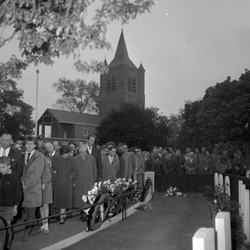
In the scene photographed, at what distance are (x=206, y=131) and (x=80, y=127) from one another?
1345 inches

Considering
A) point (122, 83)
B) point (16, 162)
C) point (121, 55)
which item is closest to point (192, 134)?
point (122, 83)

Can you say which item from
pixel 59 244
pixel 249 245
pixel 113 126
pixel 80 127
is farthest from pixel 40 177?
pixel 80 127

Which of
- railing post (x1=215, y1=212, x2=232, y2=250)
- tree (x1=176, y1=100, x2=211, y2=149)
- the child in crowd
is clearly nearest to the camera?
railing post (x1=215, y1=212, x2=232, y2=250)


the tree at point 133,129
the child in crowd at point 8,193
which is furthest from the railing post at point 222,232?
the tree at point 133,129

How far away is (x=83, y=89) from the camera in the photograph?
76125 millimetres

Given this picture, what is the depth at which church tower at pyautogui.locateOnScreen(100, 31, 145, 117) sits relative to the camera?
83.0m

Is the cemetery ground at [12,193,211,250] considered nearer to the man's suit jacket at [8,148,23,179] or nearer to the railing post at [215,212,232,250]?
the man's suit jacket at [8,148,23,179]

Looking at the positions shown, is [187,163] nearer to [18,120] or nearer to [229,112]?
[229,112]

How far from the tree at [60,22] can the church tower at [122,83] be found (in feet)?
249

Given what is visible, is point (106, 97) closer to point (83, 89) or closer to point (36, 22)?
point (83, 89)

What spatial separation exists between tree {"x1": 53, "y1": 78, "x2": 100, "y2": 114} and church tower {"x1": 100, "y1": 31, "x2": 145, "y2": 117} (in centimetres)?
352

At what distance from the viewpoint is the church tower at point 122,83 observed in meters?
83.0

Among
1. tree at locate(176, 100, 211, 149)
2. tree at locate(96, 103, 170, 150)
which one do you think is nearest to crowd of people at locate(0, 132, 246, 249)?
tree at locate(176, 100, 211, 149)

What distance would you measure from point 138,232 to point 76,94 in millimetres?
69453
